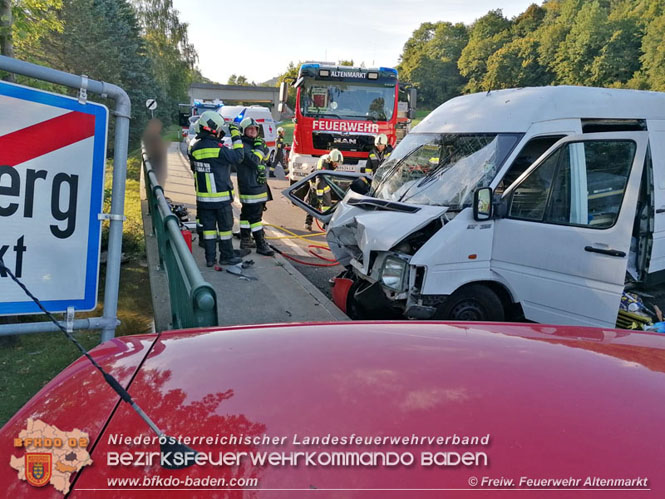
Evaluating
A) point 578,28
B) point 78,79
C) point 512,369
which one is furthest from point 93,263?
point 578,28

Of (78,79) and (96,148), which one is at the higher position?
(78,79)

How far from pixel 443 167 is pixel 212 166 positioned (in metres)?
2.95

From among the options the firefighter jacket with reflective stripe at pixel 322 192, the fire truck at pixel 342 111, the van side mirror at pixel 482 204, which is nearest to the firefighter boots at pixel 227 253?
the firefighter jacket with reflective stripe at pixel 322 192

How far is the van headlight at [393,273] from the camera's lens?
4547 mm

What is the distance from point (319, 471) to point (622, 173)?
4.31 meters

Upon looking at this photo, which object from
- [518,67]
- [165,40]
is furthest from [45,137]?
[518,67]

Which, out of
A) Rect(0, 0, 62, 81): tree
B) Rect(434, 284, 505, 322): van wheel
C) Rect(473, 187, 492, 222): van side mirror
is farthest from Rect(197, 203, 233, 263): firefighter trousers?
Rect(473, 187, 492, 222): van side mirror

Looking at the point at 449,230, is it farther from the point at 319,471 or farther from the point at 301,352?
the point at 319,471

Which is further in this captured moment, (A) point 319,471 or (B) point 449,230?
(B) point 449,230

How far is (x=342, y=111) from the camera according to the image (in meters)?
14.4

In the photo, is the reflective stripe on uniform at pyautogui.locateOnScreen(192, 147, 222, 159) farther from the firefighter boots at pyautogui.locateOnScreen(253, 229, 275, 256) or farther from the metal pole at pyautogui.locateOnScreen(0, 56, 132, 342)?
the metal pole at pyautogui.locateOnScreen(0, 56, 132, 342)

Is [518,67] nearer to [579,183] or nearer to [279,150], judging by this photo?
[279,150]

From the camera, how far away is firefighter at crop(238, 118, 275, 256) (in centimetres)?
734

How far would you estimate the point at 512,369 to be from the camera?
1.57 meters
